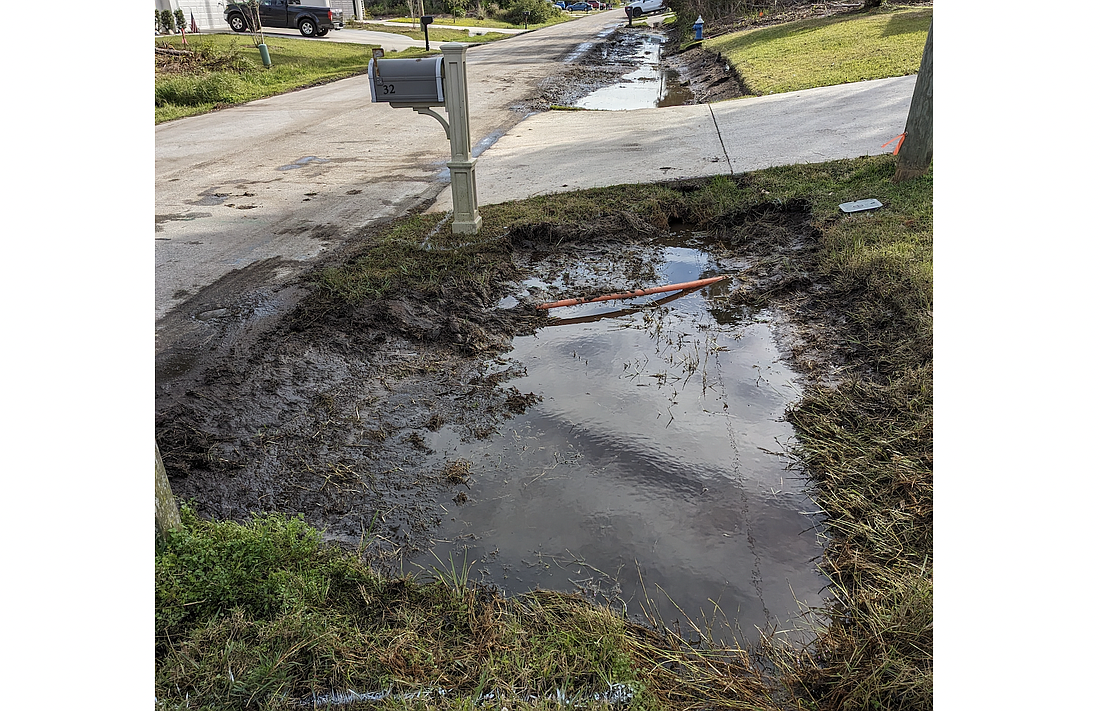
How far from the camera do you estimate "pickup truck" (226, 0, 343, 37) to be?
28.1 metres

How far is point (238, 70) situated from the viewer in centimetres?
1908

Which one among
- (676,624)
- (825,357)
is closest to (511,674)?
(676,624)

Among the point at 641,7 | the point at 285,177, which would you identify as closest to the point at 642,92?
the point at 285,177

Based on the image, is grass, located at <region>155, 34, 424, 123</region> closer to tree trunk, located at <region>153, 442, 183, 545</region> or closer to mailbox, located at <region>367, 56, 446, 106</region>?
mailbox, located at <region>367, 56, 446, 106</region>

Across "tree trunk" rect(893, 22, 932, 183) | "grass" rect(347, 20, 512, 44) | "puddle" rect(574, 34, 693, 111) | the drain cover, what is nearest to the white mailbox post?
the drain cover

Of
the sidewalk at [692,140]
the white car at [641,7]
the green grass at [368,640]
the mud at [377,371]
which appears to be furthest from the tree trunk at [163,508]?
the white car at [641,7]

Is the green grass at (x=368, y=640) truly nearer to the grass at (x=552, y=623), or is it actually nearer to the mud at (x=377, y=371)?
the grass at (x=552, y=623)

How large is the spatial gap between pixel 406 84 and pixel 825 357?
3761 millimetres

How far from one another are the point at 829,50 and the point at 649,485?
619 inches

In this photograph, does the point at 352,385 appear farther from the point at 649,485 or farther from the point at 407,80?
the point at 407,80

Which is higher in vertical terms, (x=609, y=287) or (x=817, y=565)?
(x=609, y=287)

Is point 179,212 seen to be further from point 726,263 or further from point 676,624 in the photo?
point 676,624

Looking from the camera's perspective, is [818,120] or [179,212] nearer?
[179,212]

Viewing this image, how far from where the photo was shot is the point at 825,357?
14.0ft
